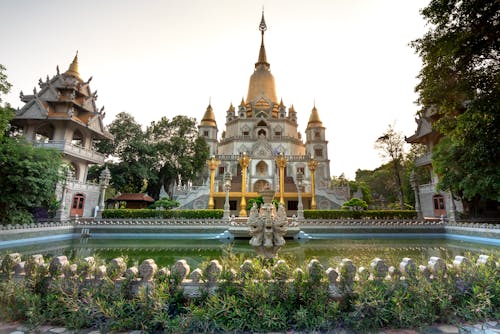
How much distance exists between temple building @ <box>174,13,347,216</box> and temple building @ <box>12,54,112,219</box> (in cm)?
943

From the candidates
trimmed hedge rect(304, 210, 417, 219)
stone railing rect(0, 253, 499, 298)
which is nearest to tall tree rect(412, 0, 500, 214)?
stone railing rect(0, 253, 499, 298)

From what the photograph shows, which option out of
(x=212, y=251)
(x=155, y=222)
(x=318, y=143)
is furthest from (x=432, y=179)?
(x=155, y=222)

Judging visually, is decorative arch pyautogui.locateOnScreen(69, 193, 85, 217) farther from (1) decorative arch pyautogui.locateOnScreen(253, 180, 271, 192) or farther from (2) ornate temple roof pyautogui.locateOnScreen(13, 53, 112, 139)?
(1) decorative arch pyautogui.locateOnScreen(253, 180, 271, 192)

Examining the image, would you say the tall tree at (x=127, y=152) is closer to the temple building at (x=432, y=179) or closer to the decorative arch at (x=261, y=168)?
the decorative arch at (x=261, y=168)

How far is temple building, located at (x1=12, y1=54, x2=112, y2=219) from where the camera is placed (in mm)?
23828

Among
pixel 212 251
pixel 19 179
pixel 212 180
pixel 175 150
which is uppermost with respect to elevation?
A: pixel 175 150

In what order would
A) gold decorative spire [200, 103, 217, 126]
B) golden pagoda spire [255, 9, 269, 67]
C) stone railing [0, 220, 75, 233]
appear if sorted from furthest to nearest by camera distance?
golden pagoda spire [255, 9, 269, 67] < gold decorative spire [200, 103, 217, 126] < stone railing [0, 220, 75, 233]

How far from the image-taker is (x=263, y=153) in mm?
37844

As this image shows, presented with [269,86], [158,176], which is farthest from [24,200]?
[269,86]

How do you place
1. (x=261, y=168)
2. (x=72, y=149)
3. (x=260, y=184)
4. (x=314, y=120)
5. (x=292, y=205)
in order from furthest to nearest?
(x=314, y=120), (x=261, y=168), (x=260, y=184), (x=292, y=205), (x=72, y=149)

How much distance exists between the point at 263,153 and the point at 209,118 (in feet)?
50.3

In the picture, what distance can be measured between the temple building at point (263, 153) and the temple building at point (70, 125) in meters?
9.43

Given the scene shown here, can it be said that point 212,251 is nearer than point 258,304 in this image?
No

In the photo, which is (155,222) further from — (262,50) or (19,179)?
(262,50)
